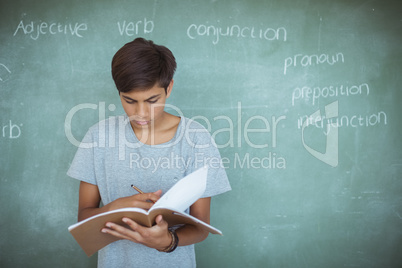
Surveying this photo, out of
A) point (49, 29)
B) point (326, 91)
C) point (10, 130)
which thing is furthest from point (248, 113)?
point (10, 130)

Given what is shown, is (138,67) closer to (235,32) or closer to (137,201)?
(137,201)

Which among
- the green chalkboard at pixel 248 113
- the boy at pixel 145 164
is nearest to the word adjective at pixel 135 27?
the green chalkboard at pixel 248 113

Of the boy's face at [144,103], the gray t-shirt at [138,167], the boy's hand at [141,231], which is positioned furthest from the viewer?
the gray t-shirt at [138,167]

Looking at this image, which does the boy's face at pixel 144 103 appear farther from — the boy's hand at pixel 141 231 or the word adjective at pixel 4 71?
the word adjective at pixel 4 71

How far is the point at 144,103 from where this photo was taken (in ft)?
3.74

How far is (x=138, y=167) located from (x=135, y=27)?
2.79 ft

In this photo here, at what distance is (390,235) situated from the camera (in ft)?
5.90

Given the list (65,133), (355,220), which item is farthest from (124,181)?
(355,220)

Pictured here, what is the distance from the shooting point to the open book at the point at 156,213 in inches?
35.1

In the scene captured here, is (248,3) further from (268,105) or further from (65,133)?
(65,133)

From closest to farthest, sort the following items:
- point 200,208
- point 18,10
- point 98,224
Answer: point 98,224, point 200,208, point 18,10

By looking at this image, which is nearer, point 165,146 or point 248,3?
point 165,146

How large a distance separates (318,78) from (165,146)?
977 mm

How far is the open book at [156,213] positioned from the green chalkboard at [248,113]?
2.60 ft
